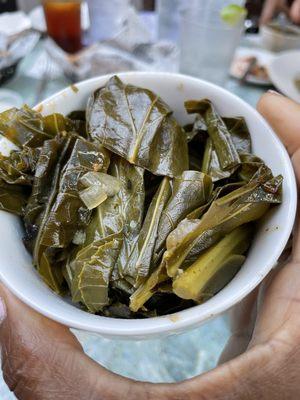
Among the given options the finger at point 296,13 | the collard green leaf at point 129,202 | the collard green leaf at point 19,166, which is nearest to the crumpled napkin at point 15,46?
A: the collard green leaf at point 19,166

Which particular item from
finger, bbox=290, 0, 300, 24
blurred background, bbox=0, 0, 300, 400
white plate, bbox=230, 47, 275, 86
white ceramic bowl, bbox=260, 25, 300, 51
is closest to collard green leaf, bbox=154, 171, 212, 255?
blurred background, bbox=0, 0, 300, 400

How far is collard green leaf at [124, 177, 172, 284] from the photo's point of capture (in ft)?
2.31

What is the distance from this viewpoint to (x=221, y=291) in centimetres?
69

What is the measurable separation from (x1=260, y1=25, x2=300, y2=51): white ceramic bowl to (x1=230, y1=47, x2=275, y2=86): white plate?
2.1 inches

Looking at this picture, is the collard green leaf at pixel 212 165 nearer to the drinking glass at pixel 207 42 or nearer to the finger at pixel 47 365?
the finger at pixel 47 365

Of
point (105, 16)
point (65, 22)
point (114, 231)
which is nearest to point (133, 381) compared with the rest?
point (114, 231)

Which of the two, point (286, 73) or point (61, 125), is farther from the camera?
point (286, 73)

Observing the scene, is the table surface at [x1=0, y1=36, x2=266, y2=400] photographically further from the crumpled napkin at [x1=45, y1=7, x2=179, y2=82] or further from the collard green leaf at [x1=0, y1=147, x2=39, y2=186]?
the crumpled napkin at [x1=45, y1=7, x2=179, y2=82]

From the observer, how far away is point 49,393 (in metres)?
0.68

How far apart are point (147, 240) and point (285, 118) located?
48 cm

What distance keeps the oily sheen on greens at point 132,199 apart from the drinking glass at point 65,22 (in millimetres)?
1348

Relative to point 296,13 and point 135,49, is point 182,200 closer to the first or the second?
point 135,49

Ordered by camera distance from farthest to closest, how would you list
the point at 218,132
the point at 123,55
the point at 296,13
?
1. the point at 296,13
2. the point at 123,55
3. the point at 218,132

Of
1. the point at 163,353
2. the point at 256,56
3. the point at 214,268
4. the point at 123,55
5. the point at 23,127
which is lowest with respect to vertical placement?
the point at 163,353
